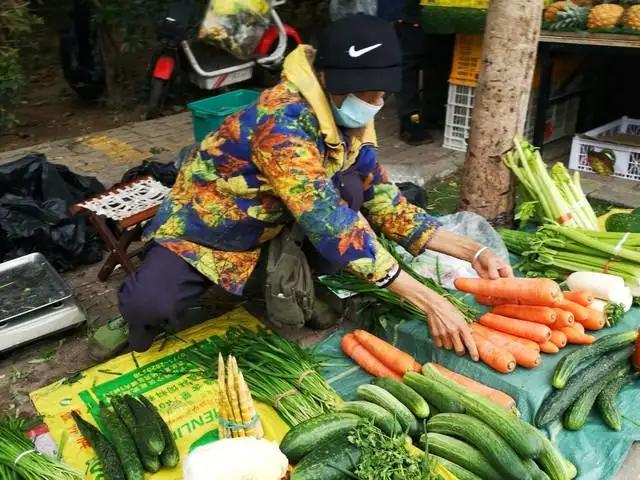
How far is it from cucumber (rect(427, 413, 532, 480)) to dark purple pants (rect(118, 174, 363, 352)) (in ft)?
3.57

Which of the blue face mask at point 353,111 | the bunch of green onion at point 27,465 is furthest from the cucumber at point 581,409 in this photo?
the bunch of green onion at point 27,465

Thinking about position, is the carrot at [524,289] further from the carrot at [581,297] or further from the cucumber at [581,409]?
the cucumber at [581,409]

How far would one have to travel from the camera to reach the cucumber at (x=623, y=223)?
3.62m

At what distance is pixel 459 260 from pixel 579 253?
0.61 meters

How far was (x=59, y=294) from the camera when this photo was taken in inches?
129

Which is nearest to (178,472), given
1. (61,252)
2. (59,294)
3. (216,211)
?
(216,211)

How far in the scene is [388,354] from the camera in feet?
9.23

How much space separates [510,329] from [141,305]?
1589 mm

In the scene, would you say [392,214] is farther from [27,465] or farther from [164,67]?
[164,67]

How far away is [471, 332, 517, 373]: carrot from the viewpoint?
2580 mm

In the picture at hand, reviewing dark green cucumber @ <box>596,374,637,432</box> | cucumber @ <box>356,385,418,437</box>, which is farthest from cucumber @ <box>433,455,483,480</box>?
dark green cucumber @ <box>596,374,637,432</box>

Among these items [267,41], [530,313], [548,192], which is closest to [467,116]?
[267,41]

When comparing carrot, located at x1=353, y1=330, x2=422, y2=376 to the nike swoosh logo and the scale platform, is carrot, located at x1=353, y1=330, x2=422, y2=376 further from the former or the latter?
the scale platform

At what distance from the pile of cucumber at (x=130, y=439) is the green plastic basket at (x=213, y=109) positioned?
2.38m
